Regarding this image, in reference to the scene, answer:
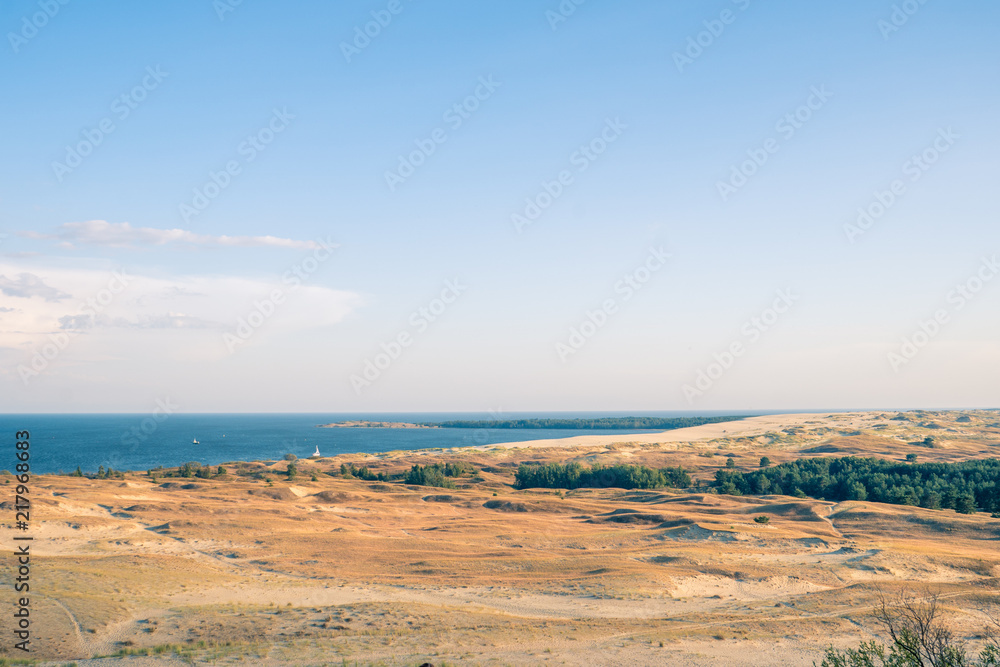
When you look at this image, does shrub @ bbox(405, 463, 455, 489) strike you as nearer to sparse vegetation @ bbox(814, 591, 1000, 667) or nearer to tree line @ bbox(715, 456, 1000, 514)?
tree line @ bbox(715, 456, 1000, 514)

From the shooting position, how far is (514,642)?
23.4 meters

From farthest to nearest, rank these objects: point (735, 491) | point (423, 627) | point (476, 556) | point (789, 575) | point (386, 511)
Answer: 1. point (735, 491)
2. point (386, 511)
3. point (476, 556)
4. point (789, 575)
5. point (423, 627)

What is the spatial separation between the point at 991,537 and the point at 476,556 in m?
38.1

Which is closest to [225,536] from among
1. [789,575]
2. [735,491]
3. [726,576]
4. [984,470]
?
[726,576]

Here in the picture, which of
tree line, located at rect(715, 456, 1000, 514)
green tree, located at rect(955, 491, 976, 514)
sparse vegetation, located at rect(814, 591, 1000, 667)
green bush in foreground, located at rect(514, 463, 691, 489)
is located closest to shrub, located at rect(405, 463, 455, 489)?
green bush in foreground, located at rect(514, 463, 691, 489)

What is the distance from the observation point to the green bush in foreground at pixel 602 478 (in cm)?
8144

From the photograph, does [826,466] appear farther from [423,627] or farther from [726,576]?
[423,627]

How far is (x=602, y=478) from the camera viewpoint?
83.9m

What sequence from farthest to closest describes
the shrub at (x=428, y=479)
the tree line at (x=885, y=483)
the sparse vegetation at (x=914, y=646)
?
the shrub at (x=428, y=479), the tree line at (x=885, y=483), the sparse vegetation at (x=914, y=646)

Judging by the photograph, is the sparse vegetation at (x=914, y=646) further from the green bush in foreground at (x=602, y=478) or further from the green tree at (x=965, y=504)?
the green bush in foreground at (x=602, y=478)

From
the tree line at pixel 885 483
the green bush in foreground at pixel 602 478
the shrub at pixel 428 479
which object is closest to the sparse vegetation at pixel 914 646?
the tree line at pixel 885 483

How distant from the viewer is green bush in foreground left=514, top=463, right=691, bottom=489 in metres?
81.4

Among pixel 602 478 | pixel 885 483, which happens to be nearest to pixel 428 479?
pixel 602 478

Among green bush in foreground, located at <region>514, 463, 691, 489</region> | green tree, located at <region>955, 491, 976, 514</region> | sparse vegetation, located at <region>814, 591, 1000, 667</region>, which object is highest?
sparse vegetation, located at <region>814, 591, 1000, 667</region>
